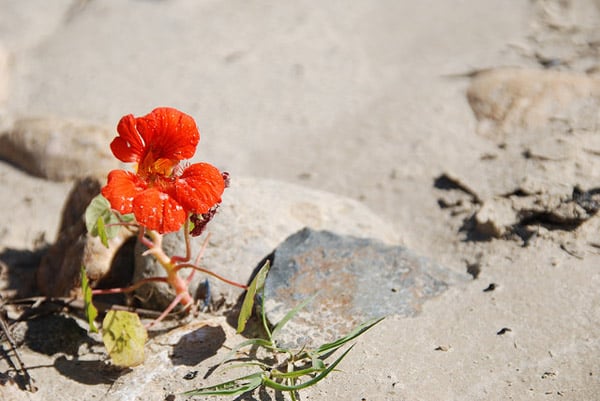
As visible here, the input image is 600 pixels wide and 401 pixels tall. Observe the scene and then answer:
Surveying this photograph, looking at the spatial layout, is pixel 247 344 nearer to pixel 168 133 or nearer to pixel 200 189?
pixel 200 189

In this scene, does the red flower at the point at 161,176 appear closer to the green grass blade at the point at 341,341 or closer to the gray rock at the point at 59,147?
the green grass blade at the point at 341,341

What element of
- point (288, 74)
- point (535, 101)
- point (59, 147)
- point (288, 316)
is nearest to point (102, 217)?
point (288, 316)

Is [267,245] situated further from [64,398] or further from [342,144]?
[342,144]

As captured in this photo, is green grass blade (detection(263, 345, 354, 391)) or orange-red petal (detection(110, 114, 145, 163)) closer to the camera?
green grass blade (detection(263, 345, 354, 391))

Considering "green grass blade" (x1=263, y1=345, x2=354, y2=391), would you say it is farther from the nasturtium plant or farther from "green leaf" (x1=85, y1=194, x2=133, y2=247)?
"green leaf" (x1=85, y1=194, x2=133, y2=247)

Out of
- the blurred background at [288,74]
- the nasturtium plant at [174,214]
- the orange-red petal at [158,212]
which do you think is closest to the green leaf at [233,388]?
the nasturtium plant at [174,214]

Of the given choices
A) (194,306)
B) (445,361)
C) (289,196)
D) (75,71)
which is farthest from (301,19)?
(445,361)

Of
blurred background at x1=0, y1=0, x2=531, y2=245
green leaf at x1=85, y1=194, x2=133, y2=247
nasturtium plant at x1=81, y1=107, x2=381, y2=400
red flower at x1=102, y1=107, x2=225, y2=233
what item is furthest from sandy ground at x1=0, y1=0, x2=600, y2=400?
green leaf at x1=85, y1=194, x2=133, y2=247
